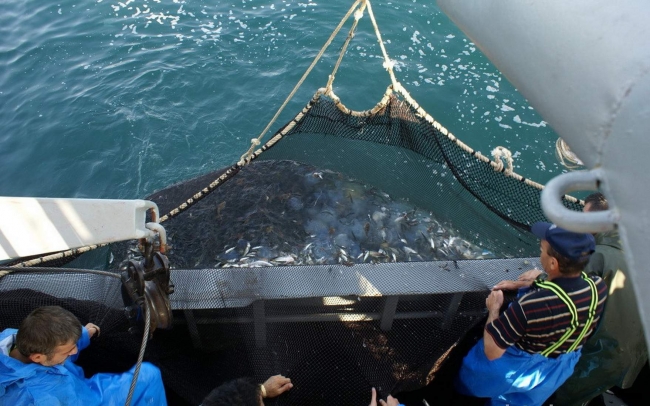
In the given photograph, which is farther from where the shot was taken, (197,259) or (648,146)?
(197,259)

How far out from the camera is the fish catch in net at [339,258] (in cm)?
357

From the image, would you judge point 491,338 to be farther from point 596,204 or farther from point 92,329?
point 92,329

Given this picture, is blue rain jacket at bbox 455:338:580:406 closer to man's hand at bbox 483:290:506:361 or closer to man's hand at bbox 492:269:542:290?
man's hand at bbox 483:290:506:361

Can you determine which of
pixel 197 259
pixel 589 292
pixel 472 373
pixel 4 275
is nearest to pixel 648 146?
pixel 589 292

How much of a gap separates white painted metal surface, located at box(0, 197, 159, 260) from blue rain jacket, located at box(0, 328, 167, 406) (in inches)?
26.4

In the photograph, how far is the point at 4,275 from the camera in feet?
11.4

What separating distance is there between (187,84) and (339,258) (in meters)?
5.58

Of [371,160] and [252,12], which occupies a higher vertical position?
[252,12]

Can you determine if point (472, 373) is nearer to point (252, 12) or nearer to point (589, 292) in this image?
point (589, 292)

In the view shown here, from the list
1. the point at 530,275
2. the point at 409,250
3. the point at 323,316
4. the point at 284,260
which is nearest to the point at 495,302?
the point at 530,275

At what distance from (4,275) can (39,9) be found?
407 inches

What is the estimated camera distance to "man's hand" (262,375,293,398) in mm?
3252

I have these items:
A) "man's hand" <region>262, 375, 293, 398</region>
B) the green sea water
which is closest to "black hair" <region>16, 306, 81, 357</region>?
"man's hand" <region>262, 375, 293, 398</region>

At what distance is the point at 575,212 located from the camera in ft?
3.39
